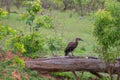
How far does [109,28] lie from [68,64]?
10.9 feet

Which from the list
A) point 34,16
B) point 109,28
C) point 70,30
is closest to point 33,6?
point 34,16

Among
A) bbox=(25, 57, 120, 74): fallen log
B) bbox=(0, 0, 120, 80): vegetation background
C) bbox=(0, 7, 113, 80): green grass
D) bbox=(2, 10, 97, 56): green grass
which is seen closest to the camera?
bbox=(0, 0, 120, 80): vegetation background

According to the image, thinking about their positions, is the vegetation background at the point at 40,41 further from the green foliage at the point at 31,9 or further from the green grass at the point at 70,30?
the green grass at the point at 70,30

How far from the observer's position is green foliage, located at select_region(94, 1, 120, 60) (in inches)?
516

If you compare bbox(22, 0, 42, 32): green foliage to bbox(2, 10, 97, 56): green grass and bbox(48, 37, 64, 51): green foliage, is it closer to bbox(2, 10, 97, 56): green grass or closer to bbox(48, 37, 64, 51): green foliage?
bbox(48, 37, 64, 51): green foliage

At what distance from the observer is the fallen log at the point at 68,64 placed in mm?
15805

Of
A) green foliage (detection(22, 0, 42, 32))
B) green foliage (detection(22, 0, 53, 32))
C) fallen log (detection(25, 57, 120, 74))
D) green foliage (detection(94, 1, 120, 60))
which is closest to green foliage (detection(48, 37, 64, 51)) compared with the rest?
green foliage (detection(22, 0, 53, 32))

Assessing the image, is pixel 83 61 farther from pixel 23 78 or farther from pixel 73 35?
pixel 73 35

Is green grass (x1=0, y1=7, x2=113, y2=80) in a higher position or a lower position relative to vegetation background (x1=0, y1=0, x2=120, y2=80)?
lower

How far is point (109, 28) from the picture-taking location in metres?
13.3

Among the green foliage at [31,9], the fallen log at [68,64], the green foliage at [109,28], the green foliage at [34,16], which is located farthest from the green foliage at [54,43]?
the green foliage at [109,28]

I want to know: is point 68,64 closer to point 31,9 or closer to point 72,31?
point 31,9

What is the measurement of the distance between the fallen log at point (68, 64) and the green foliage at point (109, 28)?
1.85 meters

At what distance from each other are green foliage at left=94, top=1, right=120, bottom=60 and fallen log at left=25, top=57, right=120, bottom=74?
72.6 inches
